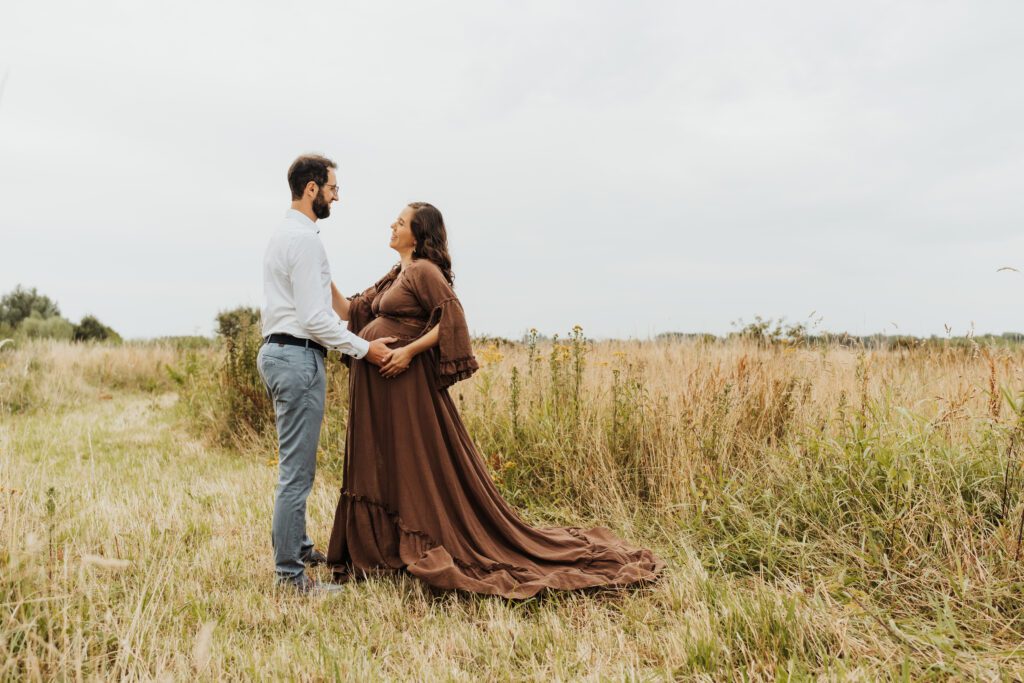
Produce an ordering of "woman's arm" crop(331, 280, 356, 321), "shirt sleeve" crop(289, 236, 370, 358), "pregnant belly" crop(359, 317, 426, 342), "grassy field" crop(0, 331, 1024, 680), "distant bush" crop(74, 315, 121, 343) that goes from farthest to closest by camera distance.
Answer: "distant bush" crop(74, 315, 121, 343), "woman's arm" crop(331, 280, 356, 321), "pregnant belly" crop(359, 317, 426, 342), "shirt sleeve" crop(289, 236, 370, 358), "grassy field" crop(0, 331, 1024, 680)

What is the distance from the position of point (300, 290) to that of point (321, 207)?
1.76 feet

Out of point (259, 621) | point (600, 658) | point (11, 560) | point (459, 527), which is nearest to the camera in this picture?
point (11, 560)

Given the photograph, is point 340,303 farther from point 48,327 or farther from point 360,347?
point 48,327

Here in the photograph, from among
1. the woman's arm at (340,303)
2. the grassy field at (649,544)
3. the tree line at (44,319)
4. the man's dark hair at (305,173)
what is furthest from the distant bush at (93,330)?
the man's dark hair at (305,173)

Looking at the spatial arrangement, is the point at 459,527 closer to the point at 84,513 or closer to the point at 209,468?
the point at 84,513

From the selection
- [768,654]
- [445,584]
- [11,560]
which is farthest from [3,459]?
[768,654]

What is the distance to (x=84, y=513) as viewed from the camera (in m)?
4.83

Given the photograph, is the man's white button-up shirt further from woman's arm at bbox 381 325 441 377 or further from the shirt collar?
woman's arm at bbox 381 325 441 377

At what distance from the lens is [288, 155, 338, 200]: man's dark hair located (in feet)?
13.3

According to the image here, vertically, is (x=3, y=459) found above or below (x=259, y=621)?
above

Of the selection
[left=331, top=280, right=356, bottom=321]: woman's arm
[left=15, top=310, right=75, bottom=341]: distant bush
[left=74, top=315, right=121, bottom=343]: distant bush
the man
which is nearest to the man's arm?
[left=331, top=280, right=356, bottom=321]: woman's arm

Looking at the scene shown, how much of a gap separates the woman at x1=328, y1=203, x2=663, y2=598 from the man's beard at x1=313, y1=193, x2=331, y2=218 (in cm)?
42

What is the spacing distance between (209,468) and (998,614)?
21.2 ft

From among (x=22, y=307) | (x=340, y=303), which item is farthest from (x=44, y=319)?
(x=340, y=303)
